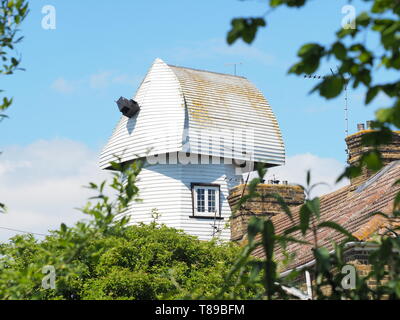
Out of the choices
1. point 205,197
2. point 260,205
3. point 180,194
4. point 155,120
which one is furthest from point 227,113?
point 260,205

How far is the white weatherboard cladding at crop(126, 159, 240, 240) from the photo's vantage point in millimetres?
33969

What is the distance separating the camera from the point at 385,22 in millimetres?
3045

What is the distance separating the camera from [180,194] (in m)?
34.2

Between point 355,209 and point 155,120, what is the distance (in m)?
22.1

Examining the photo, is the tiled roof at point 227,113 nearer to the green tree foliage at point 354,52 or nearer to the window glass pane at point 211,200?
the window glass pane at point 211,200

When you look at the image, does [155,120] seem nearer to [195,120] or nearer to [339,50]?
[195,120]

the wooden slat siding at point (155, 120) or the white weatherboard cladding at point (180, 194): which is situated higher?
the wooden slat siding at point (155, 120)

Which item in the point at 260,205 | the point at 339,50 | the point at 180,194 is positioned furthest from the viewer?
the point at 180,194

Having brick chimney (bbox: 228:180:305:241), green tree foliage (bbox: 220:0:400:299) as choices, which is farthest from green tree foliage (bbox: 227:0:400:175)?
brick chimney (bbox: 228:180:305:241)

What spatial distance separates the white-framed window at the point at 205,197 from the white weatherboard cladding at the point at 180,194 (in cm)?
22

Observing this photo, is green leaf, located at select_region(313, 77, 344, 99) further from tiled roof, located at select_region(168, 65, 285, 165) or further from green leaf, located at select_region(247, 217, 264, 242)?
tiled roof, located at select_region(168, 65, 285, 165)

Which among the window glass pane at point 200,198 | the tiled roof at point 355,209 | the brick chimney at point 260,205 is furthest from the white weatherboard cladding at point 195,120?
the tiled roof at point 355,209

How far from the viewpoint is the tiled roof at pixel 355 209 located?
41.3ft
